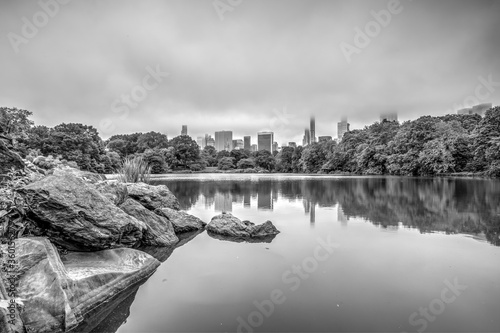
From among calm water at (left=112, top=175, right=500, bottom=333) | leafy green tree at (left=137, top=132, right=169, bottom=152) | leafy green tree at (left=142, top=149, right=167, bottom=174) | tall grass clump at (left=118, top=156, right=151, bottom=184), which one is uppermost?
leafy green tree at (left=137, top=132, right=169, bottom=152)

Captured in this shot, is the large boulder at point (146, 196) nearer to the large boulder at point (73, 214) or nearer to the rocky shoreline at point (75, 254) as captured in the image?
the rocky shoreline at point (75, 254)

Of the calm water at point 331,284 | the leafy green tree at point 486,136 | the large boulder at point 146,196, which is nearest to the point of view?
the calm water at point 331,284

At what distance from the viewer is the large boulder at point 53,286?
9.95ft

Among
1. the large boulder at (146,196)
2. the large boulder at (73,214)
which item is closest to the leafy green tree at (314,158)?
the large boulder at (146,196)

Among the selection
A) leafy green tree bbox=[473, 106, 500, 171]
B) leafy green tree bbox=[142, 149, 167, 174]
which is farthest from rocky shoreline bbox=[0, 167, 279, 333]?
leafy green tree bbox=[142, 149, 167, 174]

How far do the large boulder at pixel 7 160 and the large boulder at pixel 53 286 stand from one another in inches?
86.7

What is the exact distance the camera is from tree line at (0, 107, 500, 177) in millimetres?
33188

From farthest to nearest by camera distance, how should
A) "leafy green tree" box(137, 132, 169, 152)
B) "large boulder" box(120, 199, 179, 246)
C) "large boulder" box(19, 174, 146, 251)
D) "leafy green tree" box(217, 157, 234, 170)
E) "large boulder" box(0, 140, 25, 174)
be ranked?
"leafy green tree" box(217, 157, 234, 170), "leafy green tree" box(137, 132, 169, 152), "large boulder" box(120, 199, 179, 246), "large boulder" box(0, 140, 25, 174), "large boulder" box(19, 174, 146, 251)

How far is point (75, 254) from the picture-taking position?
180 inches

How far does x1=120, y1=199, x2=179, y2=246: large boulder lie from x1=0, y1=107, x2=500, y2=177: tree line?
106 inches

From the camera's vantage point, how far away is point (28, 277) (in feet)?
10.7

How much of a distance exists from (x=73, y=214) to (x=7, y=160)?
197cm

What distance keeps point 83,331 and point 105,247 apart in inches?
77.8

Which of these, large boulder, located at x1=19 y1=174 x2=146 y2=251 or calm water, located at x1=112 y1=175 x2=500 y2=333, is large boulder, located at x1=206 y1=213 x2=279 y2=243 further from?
large boulder, located at x1=19 y1=174 x2=146 y2=251
